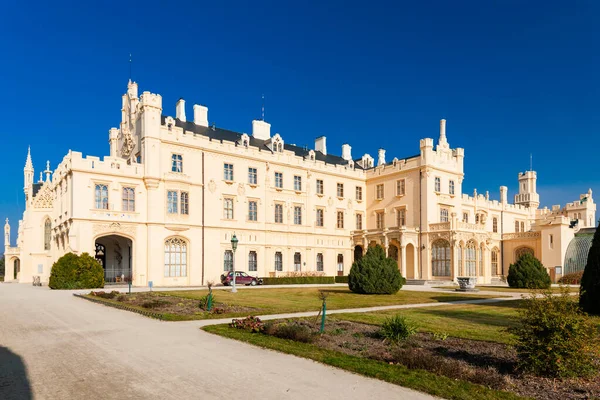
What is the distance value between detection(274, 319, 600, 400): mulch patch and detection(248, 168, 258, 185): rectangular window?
32.7 m

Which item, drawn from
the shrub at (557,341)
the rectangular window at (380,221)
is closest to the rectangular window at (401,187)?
the rectangular window at (380,221)

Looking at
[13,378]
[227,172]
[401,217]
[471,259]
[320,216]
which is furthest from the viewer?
[320,216]

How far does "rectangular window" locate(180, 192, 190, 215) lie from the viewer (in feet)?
133

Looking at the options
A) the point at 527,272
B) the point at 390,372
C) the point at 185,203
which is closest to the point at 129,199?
the point at 185,203

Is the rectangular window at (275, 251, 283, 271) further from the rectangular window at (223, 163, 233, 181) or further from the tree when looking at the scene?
the tree

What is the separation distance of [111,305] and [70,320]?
168 inches

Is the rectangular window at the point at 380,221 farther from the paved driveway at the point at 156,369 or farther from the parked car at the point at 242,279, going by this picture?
the paved driveway at the point at 156,369

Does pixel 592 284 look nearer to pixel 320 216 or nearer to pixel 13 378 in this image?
pixel 13 378

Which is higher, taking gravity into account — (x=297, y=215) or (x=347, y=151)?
(x=347, y=151)

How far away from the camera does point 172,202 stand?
40125mm

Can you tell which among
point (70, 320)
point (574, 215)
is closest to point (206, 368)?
point (70, 320)

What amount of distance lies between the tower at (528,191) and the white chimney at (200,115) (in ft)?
185

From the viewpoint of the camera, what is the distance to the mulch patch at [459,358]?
7.32 m

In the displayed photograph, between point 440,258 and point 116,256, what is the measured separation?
31.5m
